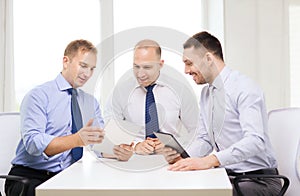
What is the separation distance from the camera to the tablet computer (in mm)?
1825

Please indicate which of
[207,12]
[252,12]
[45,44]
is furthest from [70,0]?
[252,12]

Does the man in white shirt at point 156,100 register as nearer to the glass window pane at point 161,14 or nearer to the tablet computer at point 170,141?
the tablet computer at point 170,141

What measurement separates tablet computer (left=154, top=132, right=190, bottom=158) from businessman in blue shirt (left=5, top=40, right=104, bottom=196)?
353mm

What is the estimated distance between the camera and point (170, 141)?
1840 millimetres

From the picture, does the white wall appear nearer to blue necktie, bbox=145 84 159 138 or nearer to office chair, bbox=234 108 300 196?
office chair, bbox=234 108 300 196

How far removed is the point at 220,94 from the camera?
2.17m

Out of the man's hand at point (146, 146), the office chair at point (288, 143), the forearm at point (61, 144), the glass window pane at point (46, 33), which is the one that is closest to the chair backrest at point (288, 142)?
the office chair at point (288, 143)

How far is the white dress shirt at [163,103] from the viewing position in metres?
1.83

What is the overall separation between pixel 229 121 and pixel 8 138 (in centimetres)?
114

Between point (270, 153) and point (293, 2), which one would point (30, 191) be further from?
point (293, 2)

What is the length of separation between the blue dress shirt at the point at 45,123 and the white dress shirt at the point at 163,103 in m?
0.27

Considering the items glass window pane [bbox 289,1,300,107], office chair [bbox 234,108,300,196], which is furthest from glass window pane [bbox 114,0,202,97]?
office chair [bbox 234,108,300,196]

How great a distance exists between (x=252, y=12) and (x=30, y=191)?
1922 millimetres

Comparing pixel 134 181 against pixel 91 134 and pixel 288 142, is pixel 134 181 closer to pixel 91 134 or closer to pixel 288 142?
pixel 91 134
